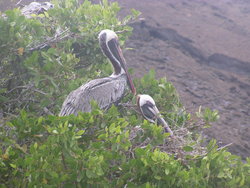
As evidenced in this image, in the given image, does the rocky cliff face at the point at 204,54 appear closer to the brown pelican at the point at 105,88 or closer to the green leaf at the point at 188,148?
the brown pelican at the point at 105,88

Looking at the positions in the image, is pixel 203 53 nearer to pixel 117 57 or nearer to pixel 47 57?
pixel 117 57

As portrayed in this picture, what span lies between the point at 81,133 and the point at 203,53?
26.5 feet

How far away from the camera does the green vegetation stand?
249cm

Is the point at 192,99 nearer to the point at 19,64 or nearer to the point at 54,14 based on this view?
the point at 54,14

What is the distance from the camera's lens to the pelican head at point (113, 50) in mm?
4117

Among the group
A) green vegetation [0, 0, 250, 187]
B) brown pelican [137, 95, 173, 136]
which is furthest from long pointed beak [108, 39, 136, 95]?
brown pelican [137, 95, 173, 136]

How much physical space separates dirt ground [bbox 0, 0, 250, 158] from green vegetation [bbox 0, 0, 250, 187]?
3.51m

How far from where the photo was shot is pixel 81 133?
2.55m

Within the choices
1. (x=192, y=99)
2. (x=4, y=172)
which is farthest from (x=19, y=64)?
(x=192, y=99)

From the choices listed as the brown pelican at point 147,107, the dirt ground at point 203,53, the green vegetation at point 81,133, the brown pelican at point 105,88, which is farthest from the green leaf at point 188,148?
the dirt ground at point 203,53

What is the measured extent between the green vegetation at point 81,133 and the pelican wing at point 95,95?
7.7 inches

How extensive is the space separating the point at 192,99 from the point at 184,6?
4.89 m

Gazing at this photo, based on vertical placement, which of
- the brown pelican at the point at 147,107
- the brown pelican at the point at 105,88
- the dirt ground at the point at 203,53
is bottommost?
the dirt ground at the point at 203,53

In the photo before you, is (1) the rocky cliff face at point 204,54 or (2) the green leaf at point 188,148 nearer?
(2) the green leaf at point 188,148
